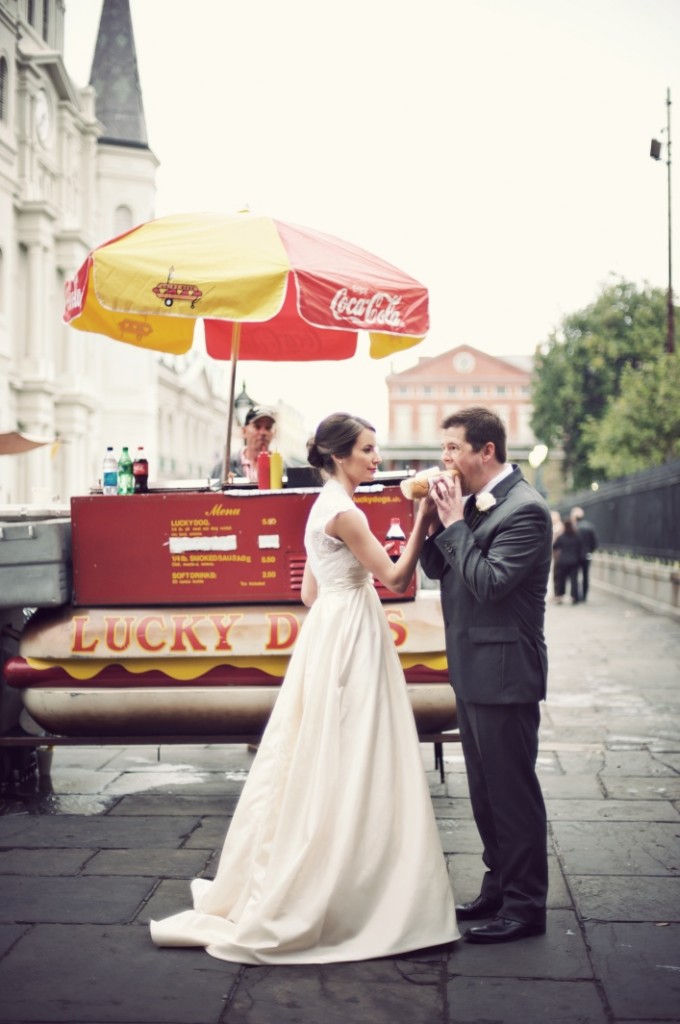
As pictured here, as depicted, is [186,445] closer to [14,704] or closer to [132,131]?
[132,131]

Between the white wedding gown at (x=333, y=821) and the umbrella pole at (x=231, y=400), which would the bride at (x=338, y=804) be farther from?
the umbrella pole at (x=231, y=400)

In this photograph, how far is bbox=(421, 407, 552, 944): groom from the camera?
12.5 feet

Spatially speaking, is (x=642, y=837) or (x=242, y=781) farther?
(x=242, y=781)

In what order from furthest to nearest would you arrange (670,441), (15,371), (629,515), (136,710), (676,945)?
(15,371) < (670,441) < (629,515) < (136,710) < (676,945)

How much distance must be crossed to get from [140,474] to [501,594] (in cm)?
286

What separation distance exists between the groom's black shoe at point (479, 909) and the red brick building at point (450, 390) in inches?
4314

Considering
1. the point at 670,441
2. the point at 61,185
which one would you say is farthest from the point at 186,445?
the point at 670,441

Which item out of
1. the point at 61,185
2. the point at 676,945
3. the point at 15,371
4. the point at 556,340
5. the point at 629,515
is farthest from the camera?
the point at 556,340

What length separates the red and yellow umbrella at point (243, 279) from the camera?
18.3ft

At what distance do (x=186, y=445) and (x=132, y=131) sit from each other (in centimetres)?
2295

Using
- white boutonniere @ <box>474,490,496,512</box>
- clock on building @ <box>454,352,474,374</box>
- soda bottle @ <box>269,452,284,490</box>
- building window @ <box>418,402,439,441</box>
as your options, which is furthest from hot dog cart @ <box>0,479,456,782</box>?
clock on building @ <box>454,352,474,374</box>

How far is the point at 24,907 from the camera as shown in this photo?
167 inches

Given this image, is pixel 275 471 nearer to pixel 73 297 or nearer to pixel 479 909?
pixel 73 297

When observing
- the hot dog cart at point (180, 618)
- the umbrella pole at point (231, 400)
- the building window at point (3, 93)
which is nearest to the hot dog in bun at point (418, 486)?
the hot dog cart at point (180, 618)
